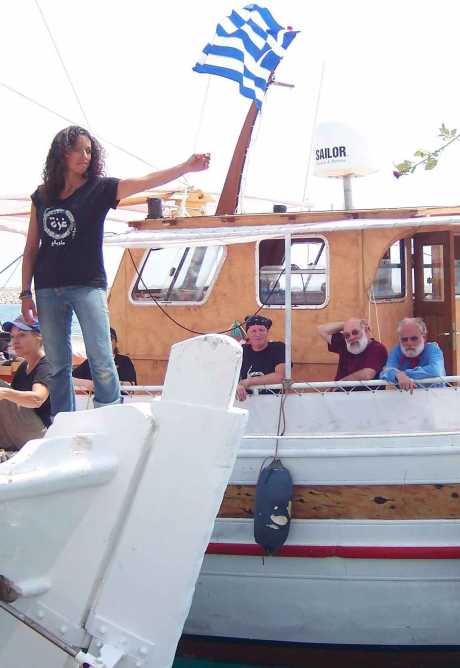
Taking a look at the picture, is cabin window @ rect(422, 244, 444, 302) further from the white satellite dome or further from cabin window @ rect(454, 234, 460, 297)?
the white satellite dome

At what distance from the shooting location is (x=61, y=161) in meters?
4.45

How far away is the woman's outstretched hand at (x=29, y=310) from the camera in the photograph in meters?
4.64

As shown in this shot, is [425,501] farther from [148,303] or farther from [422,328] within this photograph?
[148,303]

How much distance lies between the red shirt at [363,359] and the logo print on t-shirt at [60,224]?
8.23 feet

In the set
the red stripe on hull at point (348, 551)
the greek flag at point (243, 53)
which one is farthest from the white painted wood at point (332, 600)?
the greek flag at point (243, 53)

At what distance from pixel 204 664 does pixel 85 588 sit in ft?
8.67

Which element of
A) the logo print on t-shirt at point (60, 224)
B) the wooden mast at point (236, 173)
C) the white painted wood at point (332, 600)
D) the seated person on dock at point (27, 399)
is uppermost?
the wooden mast at point (236, 173)

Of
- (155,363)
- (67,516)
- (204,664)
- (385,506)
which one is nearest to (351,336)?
(385,506)

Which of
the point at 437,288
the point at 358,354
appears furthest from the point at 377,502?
the point at 437,288

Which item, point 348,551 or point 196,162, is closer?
point 196,162

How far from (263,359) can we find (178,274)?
142 centimetres

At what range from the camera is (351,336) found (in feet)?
20.1

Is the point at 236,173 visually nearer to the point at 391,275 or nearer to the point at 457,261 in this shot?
the point at 391,275

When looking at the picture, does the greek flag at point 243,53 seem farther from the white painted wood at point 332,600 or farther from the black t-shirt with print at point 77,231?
the white painted wood at point 332,600
